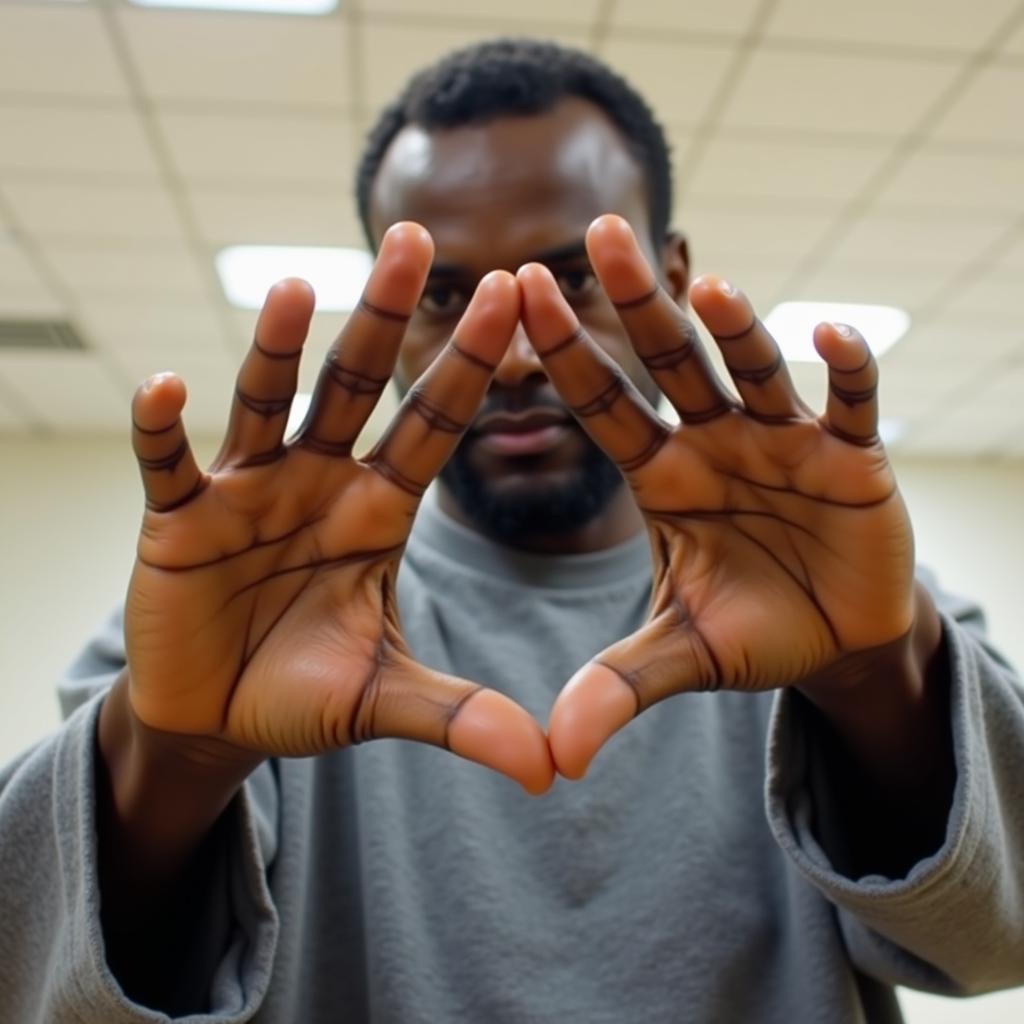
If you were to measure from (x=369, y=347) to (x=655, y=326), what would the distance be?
136 millimetres

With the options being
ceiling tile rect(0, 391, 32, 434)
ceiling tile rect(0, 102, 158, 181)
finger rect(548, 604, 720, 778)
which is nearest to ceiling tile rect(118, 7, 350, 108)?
ceiling tile rect(0, 102, 158, 181)

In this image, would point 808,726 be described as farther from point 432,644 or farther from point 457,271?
point 457,271

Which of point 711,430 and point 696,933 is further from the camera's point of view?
point 696,933

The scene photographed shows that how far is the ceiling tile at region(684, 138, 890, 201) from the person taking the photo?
2.31 metres

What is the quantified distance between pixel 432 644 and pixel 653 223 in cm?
48

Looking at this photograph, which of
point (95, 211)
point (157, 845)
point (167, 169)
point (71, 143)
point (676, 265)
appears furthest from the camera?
point (95, 211)

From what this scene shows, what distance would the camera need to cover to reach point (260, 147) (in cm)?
227

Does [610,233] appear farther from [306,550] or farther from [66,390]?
[66,390]

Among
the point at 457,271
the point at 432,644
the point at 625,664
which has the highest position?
the point at 457,271

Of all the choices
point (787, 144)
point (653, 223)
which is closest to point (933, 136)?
point (787, 144)

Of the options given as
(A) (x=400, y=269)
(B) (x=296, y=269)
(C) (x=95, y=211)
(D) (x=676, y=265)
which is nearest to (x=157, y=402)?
(A) (x=400, y=269)

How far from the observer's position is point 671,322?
0.49 meters

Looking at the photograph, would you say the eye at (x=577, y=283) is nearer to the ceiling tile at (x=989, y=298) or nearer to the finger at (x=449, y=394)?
the finger at (x=449, y=394)

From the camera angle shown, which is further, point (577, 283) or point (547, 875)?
point (577, 283)
